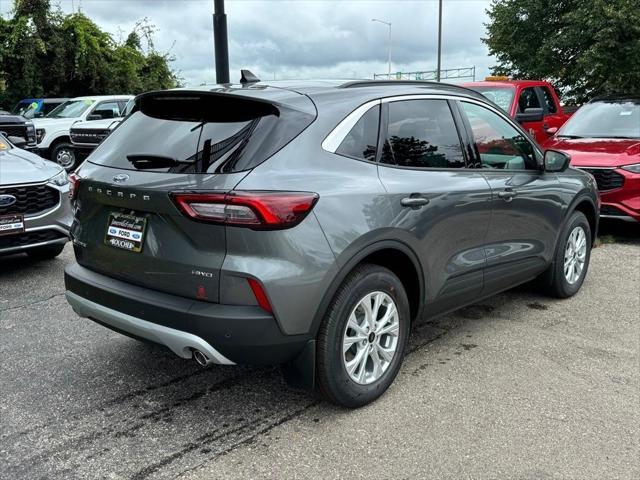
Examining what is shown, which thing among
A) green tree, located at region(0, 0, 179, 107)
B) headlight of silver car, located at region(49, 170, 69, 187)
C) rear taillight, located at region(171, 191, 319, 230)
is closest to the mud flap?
rear taillight, located at region(171, 191, 319, 230)

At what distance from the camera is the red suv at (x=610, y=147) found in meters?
7.16

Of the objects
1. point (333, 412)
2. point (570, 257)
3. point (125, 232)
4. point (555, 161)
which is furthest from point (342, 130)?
point (570, 257)

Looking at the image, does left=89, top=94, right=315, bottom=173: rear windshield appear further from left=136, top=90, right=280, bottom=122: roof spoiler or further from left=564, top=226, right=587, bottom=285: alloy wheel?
left=564, top=226, right=587, bottom=285: alloy wheel

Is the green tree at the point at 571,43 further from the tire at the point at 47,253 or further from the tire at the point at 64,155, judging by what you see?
the tire at the point at 47,253

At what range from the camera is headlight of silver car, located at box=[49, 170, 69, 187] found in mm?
6035

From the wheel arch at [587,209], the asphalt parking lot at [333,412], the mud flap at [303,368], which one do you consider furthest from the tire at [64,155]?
the mud flap at [303,368]

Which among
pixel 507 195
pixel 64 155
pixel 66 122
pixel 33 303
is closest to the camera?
pixel 507 195

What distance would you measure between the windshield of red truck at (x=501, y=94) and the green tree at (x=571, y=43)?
8.51 meters

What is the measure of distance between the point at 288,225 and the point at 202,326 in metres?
0.59

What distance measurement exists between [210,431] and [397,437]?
93 cm

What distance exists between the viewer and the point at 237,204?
9.12ft

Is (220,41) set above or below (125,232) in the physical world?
above

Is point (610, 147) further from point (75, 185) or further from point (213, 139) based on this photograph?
point (75, 185)

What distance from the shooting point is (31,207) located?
5.78 metres
